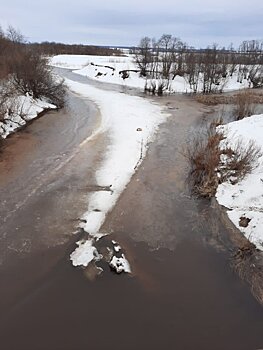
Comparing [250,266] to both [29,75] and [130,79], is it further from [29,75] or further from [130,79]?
[130,79]

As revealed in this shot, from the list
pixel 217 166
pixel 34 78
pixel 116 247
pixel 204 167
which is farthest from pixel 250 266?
pixel 34 78

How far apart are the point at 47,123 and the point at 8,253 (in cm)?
1213

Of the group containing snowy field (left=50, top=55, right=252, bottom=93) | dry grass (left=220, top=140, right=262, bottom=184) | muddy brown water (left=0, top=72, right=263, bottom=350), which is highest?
snowy field (left=50, top=55, right=252, bottom=93)

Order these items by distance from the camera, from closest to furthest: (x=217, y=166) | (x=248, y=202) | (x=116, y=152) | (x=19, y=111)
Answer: (x=248, y=202) → (x=217, y=166) → (x=116, y=152) → (x=19, y=111)

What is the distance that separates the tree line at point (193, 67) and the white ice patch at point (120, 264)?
88.4 ft

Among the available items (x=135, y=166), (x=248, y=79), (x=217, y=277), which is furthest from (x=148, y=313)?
(x=248, y=79)

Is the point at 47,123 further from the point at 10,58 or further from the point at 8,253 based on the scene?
the point at 8,253

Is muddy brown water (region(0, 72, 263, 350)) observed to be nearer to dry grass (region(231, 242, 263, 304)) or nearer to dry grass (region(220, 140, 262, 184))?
dry grass (region(231, 242, 263, 304))

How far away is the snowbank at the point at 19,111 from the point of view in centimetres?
1632

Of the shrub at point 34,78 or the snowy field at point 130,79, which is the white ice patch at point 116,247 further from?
the snowy field at point 130,79

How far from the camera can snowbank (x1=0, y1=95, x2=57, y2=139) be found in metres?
16.3

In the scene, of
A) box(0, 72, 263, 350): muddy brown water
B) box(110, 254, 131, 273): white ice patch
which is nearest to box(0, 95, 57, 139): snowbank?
box(0, 72, 263, 350): muddy brown water

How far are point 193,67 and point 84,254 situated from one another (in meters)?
34.5

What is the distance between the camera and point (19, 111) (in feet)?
61.0
